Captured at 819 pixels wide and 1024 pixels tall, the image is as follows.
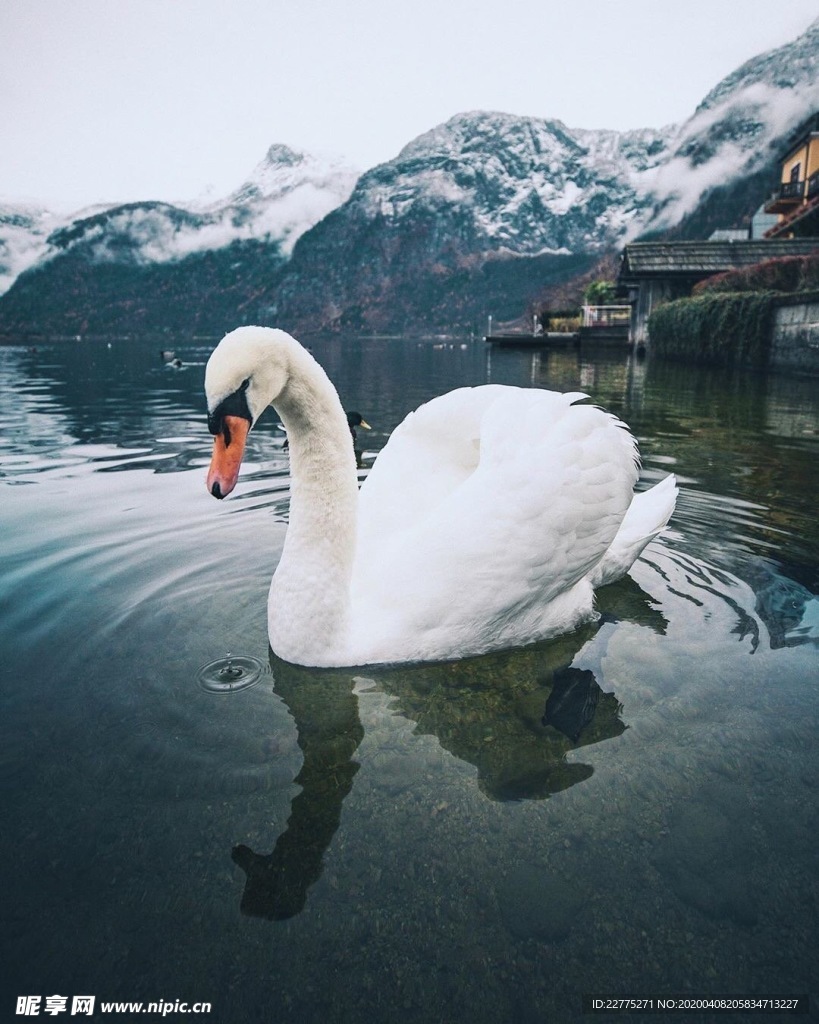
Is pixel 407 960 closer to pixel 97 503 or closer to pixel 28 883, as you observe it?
pixel 28 883

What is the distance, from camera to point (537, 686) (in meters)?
3.64

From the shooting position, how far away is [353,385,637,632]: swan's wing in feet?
10.9

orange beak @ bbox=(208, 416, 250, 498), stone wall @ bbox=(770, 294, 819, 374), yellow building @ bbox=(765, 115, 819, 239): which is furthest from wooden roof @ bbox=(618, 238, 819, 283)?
orange beak @ bbox=(208, 416, 250, 498)

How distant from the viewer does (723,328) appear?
22.6 metres

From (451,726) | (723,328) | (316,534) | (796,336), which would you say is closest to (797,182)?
(723,328)

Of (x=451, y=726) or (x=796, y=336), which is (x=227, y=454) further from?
(x=796, y=336)

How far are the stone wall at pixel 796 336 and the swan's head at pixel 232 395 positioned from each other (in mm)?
18379

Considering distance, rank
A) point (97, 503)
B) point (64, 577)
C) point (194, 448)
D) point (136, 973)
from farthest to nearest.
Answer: point (194, 448), point (97, 503), point (64, 577), point (136, 973)

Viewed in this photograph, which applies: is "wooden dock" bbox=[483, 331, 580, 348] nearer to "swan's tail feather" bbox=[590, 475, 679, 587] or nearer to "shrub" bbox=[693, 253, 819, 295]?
"shrub" bbox=[693, 253, 819, 295]

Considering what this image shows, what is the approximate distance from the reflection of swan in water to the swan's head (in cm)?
128

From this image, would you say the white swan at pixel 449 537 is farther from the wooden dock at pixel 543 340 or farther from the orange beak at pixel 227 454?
the wooden dock at pixel 543 340

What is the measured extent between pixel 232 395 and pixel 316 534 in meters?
0.96

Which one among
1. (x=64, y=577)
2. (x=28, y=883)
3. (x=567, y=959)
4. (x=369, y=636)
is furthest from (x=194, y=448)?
(x=567, y=959)

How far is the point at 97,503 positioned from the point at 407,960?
6.57 metres
